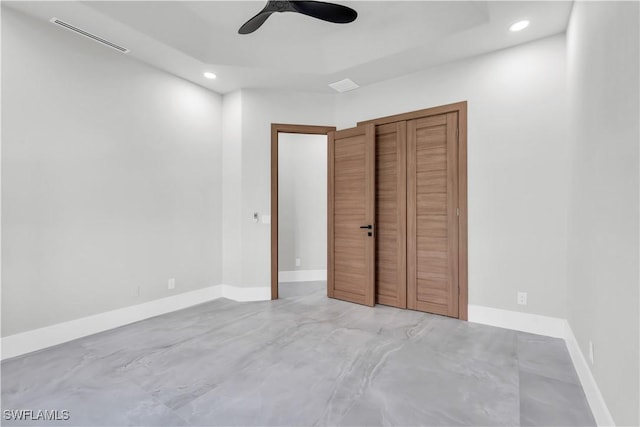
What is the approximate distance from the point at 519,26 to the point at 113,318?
477cm

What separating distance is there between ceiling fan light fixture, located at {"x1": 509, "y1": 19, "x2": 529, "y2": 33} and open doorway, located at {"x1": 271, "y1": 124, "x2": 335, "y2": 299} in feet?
10.7

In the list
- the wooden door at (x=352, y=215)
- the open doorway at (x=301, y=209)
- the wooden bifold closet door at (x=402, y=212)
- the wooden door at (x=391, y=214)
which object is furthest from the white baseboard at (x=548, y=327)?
the open doorway at (x=301, y=209)

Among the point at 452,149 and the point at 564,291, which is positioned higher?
the point at 452,149

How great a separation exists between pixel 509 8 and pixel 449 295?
2742mm

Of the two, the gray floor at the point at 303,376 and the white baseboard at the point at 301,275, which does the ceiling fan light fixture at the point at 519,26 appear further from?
the white baseboard at the point at 301,275

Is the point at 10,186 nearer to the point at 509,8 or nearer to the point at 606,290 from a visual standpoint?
the point at 606,290

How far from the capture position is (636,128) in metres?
1.25

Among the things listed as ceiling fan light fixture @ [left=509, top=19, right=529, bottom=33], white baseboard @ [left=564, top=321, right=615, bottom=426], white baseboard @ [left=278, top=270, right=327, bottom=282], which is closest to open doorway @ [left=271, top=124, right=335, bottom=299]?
white baseboard @ [left=278, top=270, right=327, bottom=282]

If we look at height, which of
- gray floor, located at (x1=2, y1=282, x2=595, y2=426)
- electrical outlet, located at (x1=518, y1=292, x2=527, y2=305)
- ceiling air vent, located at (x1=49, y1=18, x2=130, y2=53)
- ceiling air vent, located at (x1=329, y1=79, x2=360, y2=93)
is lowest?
gray floor, located at (x1=2, y1=282, x2=595, y2=426)

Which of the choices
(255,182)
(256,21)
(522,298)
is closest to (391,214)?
(522,298)

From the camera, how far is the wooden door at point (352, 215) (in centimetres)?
392

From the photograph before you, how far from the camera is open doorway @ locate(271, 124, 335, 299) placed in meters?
5.45

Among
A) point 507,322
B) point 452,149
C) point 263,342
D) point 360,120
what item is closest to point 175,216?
point 263,342

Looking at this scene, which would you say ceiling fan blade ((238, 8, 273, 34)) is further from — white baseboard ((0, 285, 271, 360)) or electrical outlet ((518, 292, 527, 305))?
electrical outlet ((518, 292, 527, 305))
